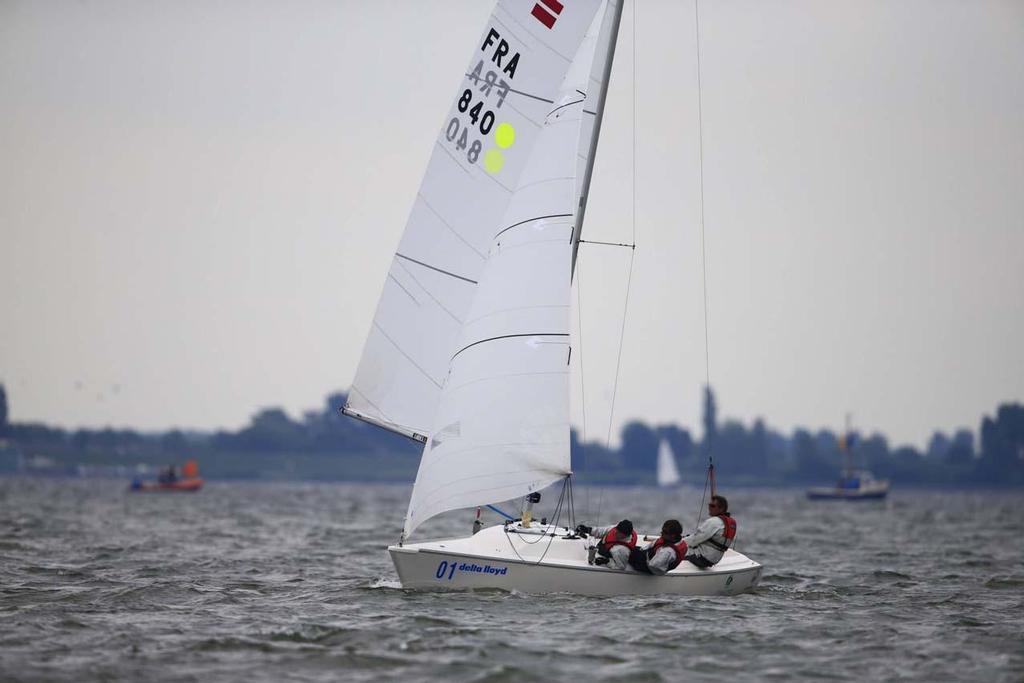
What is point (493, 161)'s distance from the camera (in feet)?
63.4

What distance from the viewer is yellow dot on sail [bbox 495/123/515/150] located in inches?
758

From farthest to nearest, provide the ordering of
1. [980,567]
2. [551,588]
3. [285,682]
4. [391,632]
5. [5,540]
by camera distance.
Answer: [5,540] → [980,567] → [551,588] → [391,632] → [285,682]

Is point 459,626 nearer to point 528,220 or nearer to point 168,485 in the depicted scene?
point 528,220

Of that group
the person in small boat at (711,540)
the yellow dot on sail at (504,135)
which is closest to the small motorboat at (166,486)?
the yellow dot on sail at (504,135)

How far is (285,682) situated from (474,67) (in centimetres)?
996

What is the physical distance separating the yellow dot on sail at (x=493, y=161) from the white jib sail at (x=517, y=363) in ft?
2.67

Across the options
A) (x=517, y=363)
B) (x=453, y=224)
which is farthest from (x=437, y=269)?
(x=517, y=363)

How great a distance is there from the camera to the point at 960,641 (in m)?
15.9

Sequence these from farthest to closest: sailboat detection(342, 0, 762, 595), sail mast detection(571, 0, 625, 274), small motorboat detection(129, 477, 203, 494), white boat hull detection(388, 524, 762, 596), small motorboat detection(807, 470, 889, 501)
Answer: small motorboat detection(807, 470, 889, 501) < small motorboat detection(129, 477, 203, 494) < sail mast detection(571, 0, 625, 274) < sailboat detection(342, 0, 762, 595) < white boat hull detection(388, 524, 762, 596)

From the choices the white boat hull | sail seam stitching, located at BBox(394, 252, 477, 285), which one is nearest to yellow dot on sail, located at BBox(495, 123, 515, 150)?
sail seam stitching, located at BBox(394, 252, 477, 285)

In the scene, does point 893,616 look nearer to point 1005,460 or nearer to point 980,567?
point 980,567

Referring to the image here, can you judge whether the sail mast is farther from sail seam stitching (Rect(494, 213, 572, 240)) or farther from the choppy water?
the choppy water

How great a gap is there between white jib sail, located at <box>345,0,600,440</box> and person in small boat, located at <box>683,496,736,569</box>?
419cm

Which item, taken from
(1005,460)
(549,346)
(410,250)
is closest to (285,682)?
(549,346)
